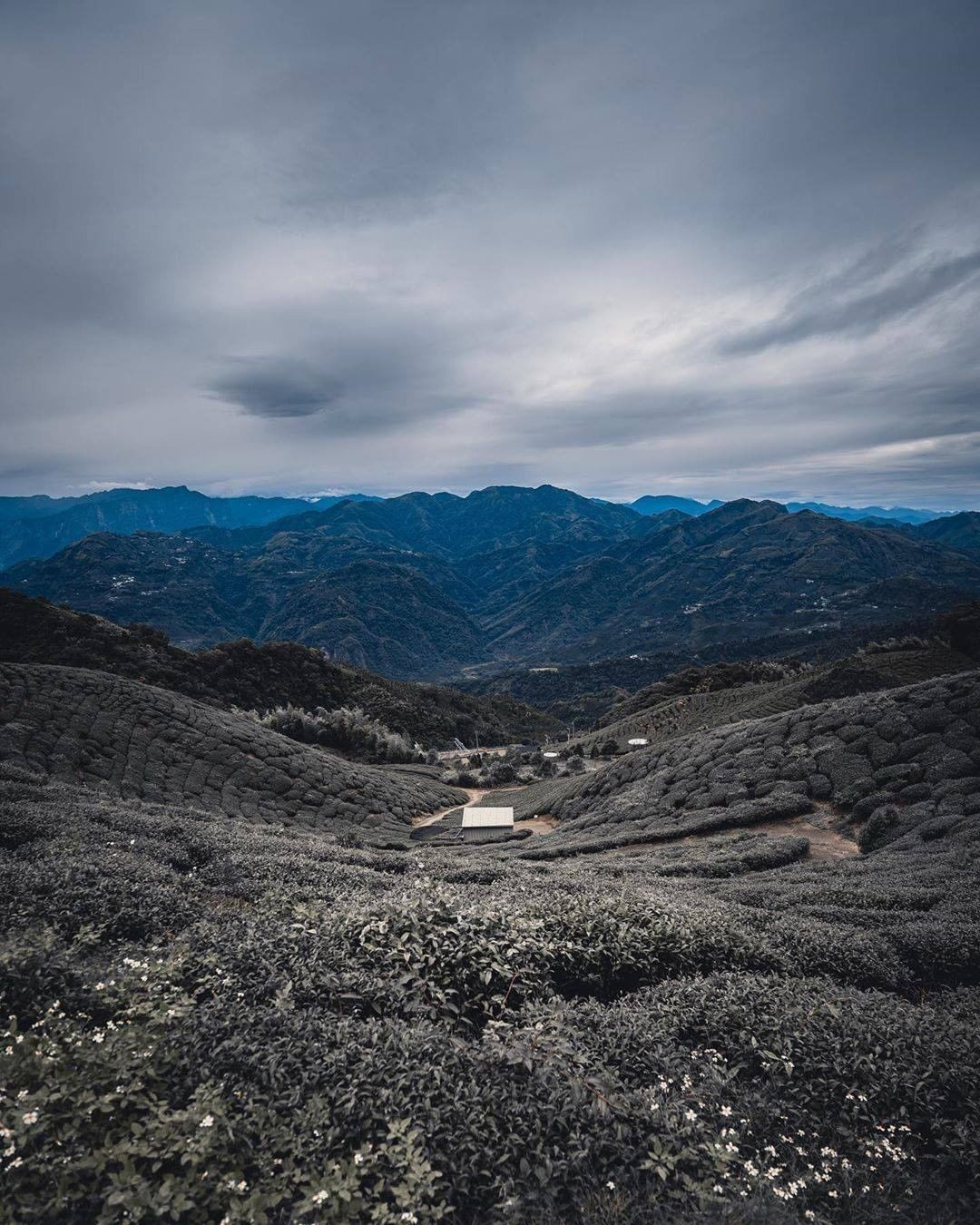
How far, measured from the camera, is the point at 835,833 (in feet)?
38.8

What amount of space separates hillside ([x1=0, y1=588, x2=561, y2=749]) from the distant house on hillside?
22743mm

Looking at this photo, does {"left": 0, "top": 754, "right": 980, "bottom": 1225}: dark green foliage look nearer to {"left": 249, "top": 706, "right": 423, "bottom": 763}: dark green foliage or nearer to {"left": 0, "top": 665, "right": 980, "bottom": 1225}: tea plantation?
{"left": 0, "top": 665, "right": 980, "bottom": 1225}: tea plantation

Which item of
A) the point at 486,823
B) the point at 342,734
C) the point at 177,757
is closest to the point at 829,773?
the point at 486,823

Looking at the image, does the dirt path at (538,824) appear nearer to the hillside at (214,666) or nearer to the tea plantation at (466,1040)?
the tea plantation at (466,1040)

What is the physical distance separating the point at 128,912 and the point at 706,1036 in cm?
495

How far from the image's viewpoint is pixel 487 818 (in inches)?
826

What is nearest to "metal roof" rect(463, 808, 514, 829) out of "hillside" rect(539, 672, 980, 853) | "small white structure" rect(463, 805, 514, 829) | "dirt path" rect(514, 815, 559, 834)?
"small white structure" rect(463, 805, 514, 829)

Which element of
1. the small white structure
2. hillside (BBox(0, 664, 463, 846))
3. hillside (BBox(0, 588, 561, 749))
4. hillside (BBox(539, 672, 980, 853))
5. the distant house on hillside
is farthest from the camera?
hillside (BBox(0, 588, 561, 749))

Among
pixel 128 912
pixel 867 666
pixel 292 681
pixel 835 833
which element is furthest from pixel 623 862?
pixel 292 681

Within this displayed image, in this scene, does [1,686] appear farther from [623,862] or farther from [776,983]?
[776,983]

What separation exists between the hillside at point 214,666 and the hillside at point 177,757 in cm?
1423

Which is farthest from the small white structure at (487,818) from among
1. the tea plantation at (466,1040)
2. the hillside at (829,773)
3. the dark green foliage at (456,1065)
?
the dark green foliage at (456,1065)

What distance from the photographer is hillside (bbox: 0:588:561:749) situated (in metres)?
37.5

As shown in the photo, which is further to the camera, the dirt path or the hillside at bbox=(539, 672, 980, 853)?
the dirt path
